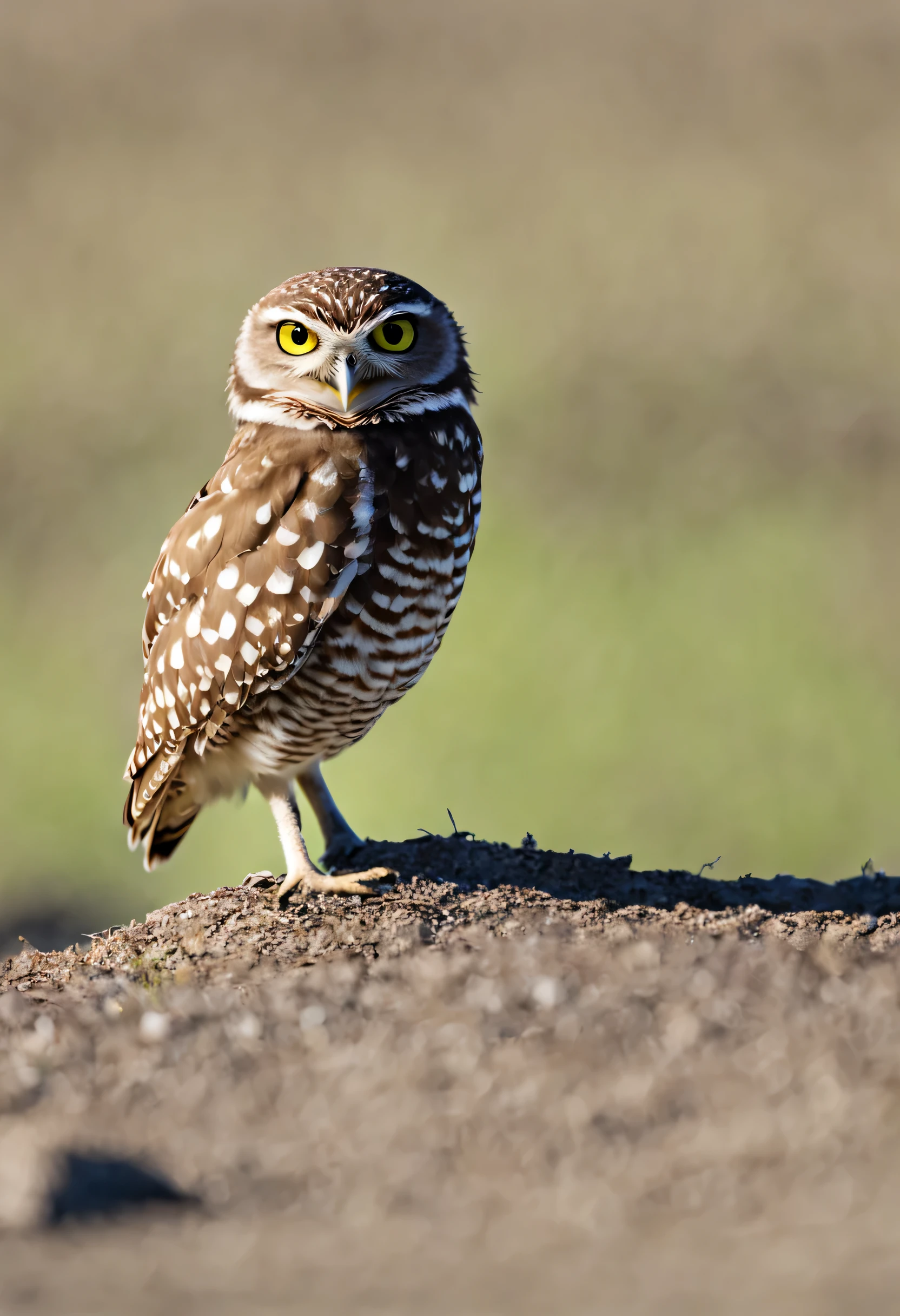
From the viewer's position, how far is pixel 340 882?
153 inches

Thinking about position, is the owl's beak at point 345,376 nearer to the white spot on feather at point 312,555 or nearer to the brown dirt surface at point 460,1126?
the white spot on feather at point 312,555

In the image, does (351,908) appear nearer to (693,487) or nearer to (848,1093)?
(848,1093)

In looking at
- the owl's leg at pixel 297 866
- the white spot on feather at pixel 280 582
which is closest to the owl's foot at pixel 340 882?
the owl's leg at pixel 297 866

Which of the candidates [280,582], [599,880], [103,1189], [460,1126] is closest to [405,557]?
[280,582]

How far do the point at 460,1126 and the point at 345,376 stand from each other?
2.09m

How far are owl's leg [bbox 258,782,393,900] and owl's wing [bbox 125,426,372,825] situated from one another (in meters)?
0.35

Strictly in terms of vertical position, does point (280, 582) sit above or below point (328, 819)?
above

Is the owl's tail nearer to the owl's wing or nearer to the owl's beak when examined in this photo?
the owl's wing

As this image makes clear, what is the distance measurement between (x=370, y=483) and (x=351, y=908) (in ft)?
4.24

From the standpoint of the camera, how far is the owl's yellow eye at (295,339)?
3631 millimetres

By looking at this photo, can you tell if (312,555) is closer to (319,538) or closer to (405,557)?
(319,538)

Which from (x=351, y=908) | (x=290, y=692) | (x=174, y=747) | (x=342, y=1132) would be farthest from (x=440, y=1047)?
(x=174, y=747)

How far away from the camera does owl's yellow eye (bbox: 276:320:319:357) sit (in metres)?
3.63

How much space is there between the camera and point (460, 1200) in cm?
215
